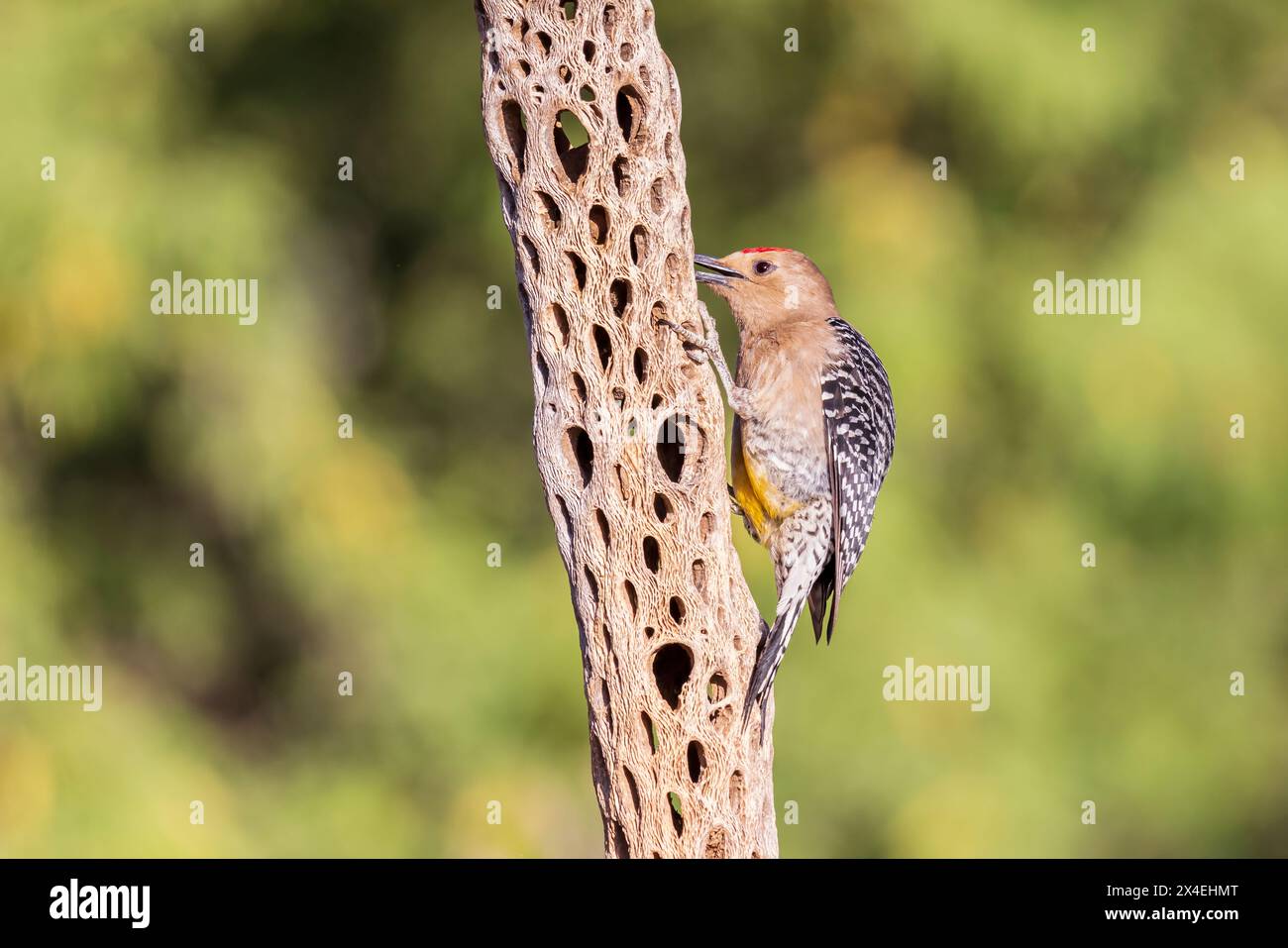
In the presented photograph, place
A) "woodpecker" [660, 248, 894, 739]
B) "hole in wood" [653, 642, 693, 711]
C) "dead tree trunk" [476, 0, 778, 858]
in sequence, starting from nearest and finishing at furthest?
"dead tree trunk" [476, 0, 778, 858] → "hole in wood" [653, 642, 693, 711] → "woodpecker" [660, 248, 894, 739]

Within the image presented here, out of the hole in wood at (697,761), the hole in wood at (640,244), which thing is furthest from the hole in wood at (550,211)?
the hole in wood at (697,761)

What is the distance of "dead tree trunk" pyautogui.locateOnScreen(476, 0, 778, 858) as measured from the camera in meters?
3.59

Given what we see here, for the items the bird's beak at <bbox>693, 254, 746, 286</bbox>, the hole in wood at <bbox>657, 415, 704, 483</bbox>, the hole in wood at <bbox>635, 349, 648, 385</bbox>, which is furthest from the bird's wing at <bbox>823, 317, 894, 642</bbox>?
the hole in wood at <bbox>635, 349, 648, 385</bbox>

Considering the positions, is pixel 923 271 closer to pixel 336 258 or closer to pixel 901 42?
pixel 901 42

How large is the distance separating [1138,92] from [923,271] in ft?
4.75

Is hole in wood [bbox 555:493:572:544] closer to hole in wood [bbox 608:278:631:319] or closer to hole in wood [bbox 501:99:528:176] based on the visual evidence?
hole in wood [bbox 608:278:631:319]

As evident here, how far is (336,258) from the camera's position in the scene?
873 centimetres

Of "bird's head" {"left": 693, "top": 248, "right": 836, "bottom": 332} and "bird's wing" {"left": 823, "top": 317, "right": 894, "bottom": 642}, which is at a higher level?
"bird's head" {"left": 693, "top": 248, "right": 836, "bottom": 332}

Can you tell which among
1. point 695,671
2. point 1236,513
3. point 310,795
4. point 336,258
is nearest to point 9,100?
point 336,258

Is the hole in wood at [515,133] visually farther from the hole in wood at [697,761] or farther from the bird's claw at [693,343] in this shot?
the hole in wood at [697,761]

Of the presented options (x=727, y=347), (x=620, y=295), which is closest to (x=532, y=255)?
(x=620, y=295)

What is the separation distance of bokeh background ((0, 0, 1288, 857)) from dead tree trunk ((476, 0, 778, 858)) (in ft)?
10.3

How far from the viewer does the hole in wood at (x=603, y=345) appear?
3.61 metres

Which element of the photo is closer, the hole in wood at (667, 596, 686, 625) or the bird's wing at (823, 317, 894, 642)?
the hole in wood at (667, 596, 686, 625)
